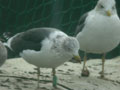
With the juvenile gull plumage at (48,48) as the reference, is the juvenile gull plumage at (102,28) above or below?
above

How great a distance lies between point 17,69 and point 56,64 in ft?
3.61

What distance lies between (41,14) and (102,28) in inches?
97.0

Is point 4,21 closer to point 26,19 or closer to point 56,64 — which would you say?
point 26,19

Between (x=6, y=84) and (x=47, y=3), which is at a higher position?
(x=47, y=3)

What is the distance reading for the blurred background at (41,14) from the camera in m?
5.91

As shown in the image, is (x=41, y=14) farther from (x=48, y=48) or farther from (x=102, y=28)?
(x=48, y=48)

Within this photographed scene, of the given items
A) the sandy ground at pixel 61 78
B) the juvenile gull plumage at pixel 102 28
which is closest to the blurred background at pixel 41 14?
the sandy ground at pixel 61 78

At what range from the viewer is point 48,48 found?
3.11 m

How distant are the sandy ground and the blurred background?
129 cm

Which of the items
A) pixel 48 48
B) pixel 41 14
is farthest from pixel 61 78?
pixel 41 14

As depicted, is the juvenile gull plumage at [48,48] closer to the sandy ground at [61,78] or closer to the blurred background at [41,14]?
the sandy ground at [61,78]

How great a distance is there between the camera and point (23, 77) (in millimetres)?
3691

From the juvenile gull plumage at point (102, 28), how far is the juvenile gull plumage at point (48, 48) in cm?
58

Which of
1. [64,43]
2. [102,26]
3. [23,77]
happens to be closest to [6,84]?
[23,77]
